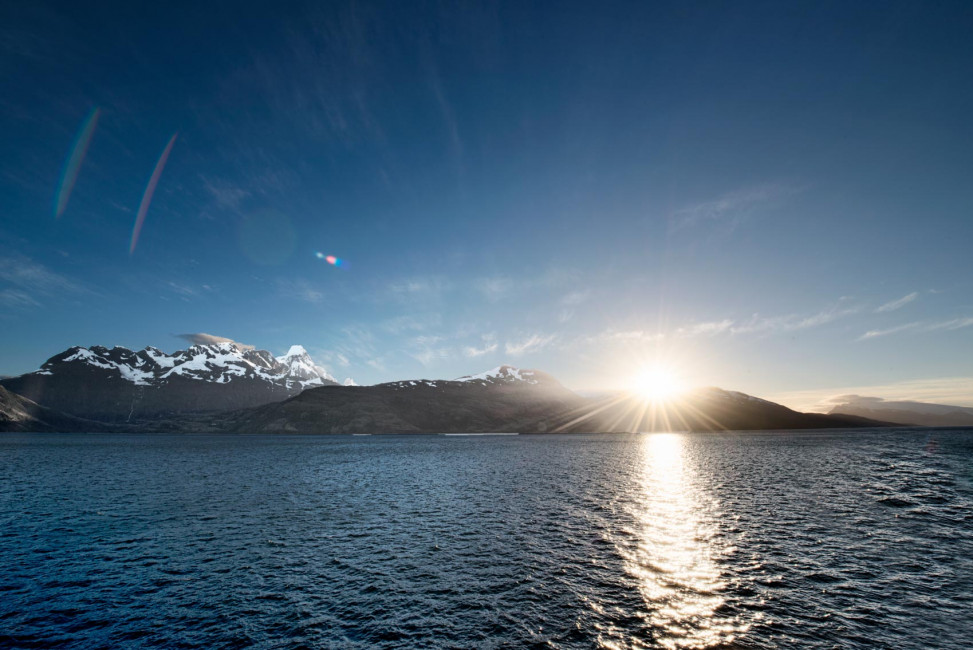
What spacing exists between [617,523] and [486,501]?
57.9ft

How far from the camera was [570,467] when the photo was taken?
89625mm

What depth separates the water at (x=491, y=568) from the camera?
19703mm

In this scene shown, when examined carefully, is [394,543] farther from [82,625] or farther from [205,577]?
[82,625]

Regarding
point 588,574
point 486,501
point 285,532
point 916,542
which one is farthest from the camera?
point 486,501

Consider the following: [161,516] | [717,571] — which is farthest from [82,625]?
[717,571]

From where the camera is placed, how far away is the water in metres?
19.7

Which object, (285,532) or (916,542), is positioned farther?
(285,532)

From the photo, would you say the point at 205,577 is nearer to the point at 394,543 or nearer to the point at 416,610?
the point at 394,543

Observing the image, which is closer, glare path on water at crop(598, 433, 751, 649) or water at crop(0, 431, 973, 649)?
glare path on water at crop(598, 433, 751, 649)

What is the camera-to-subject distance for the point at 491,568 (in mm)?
28062

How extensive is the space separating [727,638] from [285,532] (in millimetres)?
35412

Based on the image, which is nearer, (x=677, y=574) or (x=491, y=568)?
(x=677, y=574)

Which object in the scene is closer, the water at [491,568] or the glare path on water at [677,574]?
the glare path on water at [677,574]

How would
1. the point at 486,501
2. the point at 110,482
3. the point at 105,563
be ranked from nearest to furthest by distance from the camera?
1. the point at 105,563
2. the point at 486,501
3. the point at 110,482
